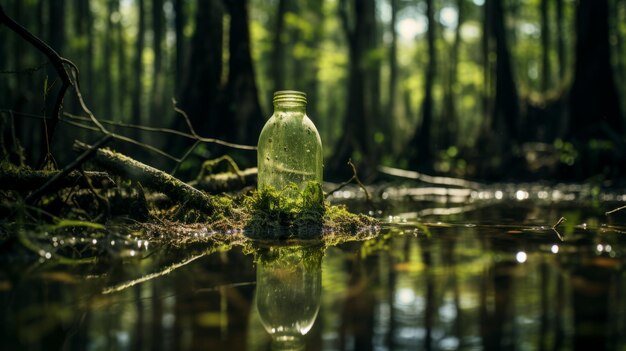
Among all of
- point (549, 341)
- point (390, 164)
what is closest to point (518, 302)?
point (549, 341)

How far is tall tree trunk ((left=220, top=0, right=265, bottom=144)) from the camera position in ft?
28.2

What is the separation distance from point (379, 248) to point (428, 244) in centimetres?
28

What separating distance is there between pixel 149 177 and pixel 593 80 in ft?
31.0

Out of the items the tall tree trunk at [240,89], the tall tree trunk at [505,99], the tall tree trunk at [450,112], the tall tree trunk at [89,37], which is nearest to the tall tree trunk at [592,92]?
the tall tree trunk at [505,99]

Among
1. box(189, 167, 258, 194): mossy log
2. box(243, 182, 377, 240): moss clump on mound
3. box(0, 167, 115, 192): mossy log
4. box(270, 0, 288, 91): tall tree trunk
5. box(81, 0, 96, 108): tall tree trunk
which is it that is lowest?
box(243, 182, 377, 240): moss clump on mound

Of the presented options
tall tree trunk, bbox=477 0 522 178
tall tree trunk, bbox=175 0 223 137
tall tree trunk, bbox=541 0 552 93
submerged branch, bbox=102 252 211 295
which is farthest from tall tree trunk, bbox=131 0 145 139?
submerged branch, bbox=102 252 211 295

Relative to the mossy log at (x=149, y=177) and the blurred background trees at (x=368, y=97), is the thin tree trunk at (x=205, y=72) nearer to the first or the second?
the blurred background trees at (x=368, y=97)

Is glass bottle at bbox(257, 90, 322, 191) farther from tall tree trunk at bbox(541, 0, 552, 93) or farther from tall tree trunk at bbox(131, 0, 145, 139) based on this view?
tall tree trunk at bbox(541, 0, 552, 93)

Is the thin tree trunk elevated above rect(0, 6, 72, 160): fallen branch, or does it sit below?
above

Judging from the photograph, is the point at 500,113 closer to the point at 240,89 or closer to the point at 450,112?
the point at 450,112

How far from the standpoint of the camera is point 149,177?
3.50m

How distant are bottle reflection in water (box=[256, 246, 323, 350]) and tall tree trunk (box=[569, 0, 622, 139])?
9.15 meters

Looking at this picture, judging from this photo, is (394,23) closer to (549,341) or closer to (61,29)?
(61,29)

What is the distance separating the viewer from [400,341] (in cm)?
129
